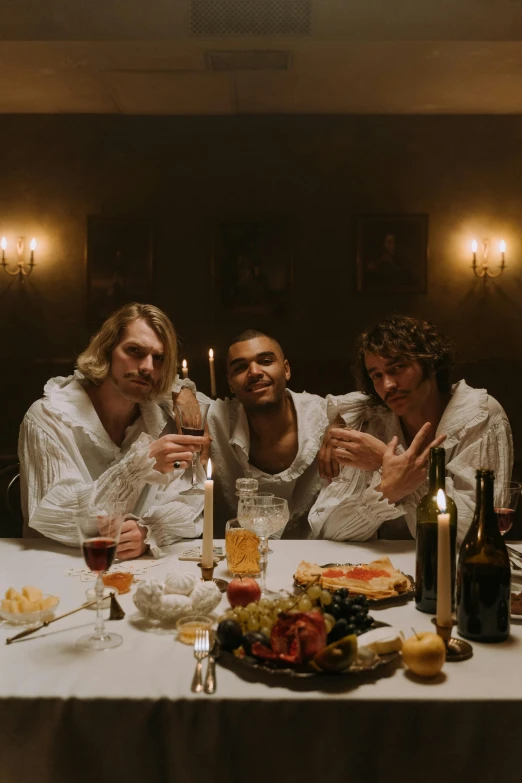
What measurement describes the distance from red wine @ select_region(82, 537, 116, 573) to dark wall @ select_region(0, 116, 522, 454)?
14.3ft

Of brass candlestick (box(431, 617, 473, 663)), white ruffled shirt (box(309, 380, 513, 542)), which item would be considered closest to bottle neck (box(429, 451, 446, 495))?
brass candlestick (box(431, 617, 473, 663))

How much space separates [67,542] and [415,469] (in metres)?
1.12

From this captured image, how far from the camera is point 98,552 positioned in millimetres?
1281

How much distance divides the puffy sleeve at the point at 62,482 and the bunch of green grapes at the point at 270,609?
84 centimetres

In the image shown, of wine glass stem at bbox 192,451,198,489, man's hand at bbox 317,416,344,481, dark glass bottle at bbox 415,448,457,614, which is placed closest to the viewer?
dark glass bottle at bbox 415,448,457,614

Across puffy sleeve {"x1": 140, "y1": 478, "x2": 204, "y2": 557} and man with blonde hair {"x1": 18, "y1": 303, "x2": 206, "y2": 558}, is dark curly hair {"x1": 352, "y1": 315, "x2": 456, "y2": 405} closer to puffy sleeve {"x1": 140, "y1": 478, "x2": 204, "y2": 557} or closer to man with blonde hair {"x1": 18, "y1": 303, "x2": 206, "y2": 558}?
man with blonde hair {"x1": 18, "y1": 303, "x2": 206, "y2": 558}

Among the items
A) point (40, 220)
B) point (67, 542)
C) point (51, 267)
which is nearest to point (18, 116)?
point (40, 220)

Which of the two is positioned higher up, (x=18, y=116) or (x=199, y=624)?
(x=18, y=116)

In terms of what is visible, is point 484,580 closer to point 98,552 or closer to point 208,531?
point 208,531

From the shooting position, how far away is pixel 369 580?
1.52m

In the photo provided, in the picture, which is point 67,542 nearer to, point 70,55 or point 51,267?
point 70,55

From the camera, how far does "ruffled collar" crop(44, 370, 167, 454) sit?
94.7 inches

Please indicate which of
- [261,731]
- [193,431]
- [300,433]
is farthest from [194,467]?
[261,731]

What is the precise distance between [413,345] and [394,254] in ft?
11.1
